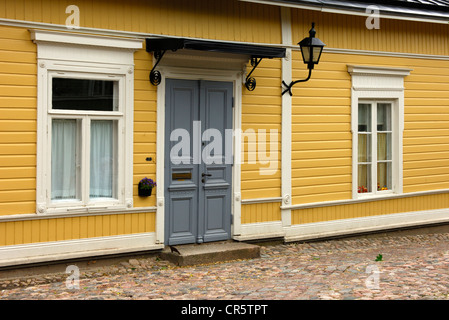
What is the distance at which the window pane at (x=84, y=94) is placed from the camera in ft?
28.1

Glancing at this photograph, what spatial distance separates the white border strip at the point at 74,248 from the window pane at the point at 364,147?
450 cm

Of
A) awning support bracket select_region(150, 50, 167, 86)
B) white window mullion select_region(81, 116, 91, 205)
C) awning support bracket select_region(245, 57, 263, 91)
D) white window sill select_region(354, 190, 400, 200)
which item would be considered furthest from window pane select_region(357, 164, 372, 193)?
white window mullion select_region(81, 116, 91, 205)

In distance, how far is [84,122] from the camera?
8781mm

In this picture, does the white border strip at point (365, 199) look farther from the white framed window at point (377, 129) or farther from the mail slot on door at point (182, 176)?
the mail slot on door at point (182, 176)

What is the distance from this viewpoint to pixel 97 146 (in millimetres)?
9031

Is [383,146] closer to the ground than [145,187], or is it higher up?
higher up

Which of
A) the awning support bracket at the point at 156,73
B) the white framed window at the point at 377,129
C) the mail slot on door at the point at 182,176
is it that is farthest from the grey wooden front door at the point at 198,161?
the white framed window at the point at 377,129

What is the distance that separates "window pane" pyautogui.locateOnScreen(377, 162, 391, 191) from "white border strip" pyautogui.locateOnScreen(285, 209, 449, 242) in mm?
564

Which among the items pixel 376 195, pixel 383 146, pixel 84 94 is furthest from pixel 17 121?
pixel 383 146

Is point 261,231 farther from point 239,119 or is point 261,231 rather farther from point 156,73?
point 156,73

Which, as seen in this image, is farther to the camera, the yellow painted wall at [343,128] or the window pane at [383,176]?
the window pane at [383,176]

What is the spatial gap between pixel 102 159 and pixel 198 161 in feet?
5.11

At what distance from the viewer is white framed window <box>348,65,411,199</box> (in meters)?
11.6

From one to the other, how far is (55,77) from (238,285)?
12.0 ft
